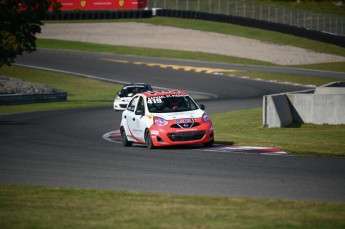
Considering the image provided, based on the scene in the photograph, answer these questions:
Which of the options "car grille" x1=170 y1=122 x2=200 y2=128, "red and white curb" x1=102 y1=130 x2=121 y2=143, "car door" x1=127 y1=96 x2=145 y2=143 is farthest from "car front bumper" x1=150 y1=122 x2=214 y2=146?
"red and white curb" x1=102 y1=130 x2=121 y2=143

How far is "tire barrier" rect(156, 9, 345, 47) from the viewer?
63.6 m

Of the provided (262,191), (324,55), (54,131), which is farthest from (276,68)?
(262,191)

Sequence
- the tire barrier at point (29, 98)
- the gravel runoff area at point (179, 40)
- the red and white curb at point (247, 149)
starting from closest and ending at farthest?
the red and white curb at point (247, 149), the tire barrier at point (29, 98), the gravel runoff area at point (179, 40)

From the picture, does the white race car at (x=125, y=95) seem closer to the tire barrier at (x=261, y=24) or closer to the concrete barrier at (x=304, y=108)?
the concrete barrier at (x=304, y=108)

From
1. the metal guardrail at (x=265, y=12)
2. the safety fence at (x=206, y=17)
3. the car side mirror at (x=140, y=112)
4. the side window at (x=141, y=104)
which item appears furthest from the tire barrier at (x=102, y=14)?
the car side mirror at (x=140, y=112)

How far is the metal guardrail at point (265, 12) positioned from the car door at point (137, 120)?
144ft

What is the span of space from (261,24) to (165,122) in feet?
162

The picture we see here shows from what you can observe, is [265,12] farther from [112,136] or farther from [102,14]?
[112,136]

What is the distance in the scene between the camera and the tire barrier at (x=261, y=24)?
63.6 metres

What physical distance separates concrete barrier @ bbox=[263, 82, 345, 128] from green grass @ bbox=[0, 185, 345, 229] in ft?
43.2

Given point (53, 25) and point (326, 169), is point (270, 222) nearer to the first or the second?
point (326, 169)

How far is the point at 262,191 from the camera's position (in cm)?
1232

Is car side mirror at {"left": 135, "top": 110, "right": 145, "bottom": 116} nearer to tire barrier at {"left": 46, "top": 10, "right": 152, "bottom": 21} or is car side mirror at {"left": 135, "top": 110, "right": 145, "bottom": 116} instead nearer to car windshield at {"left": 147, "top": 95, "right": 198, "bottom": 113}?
car windshield at {"left": 147, "top": 95, "right": 198, "bottom": 113}

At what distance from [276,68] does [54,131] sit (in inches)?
1333
